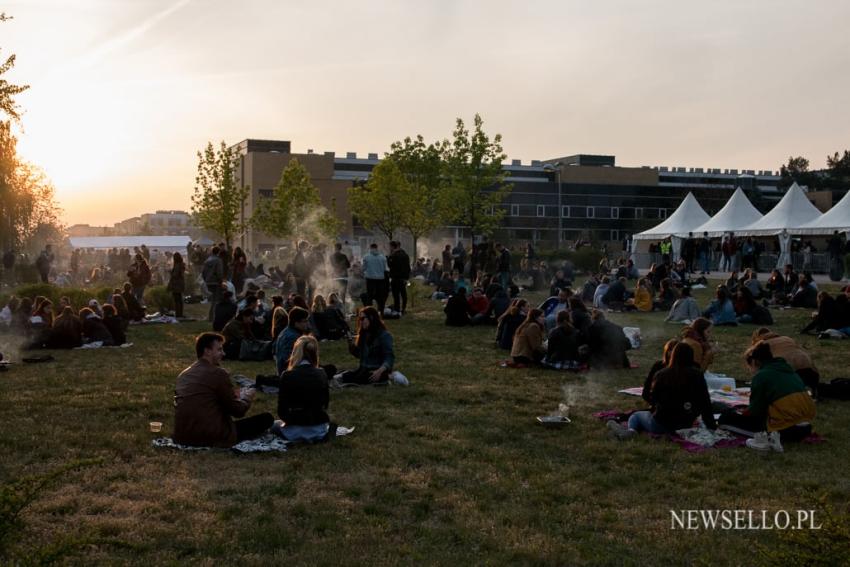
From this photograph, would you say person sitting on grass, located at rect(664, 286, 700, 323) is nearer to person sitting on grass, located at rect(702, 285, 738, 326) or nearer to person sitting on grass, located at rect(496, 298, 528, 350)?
person sitting on grass, located at rect(702, 285, 738, 326)

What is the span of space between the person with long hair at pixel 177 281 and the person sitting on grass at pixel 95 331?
4.05 m

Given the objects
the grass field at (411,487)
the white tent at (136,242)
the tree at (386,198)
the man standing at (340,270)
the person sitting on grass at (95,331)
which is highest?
the tree at (386,198)

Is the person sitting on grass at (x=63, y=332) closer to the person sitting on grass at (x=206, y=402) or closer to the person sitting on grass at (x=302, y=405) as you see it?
the person sitting on grass at (x=206, y=402)

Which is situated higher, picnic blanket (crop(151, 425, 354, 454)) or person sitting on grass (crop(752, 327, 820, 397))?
person sitting on grass (crop(752, 327, 820, 397))

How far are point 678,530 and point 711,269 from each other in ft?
122

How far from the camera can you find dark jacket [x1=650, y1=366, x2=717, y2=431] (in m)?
8.62

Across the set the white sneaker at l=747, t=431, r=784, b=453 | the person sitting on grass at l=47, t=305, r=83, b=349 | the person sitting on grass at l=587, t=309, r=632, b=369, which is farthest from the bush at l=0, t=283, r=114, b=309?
the white sneaker at l=747, t=431, r=784, b=453

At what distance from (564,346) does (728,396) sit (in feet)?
9.84

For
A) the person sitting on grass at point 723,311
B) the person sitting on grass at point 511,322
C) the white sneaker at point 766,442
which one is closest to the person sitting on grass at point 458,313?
the person sitting on grass at point 511,322

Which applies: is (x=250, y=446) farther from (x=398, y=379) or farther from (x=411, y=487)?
(x=398, y=379)

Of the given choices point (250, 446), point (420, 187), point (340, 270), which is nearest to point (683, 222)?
point (420, 187)

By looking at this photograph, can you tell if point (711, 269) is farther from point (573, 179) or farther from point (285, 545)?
point (573, 179)

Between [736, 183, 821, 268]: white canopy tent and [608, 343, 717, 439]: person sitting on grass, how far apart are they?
30.5m

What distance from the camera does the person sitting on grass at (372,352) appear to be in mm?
11617
